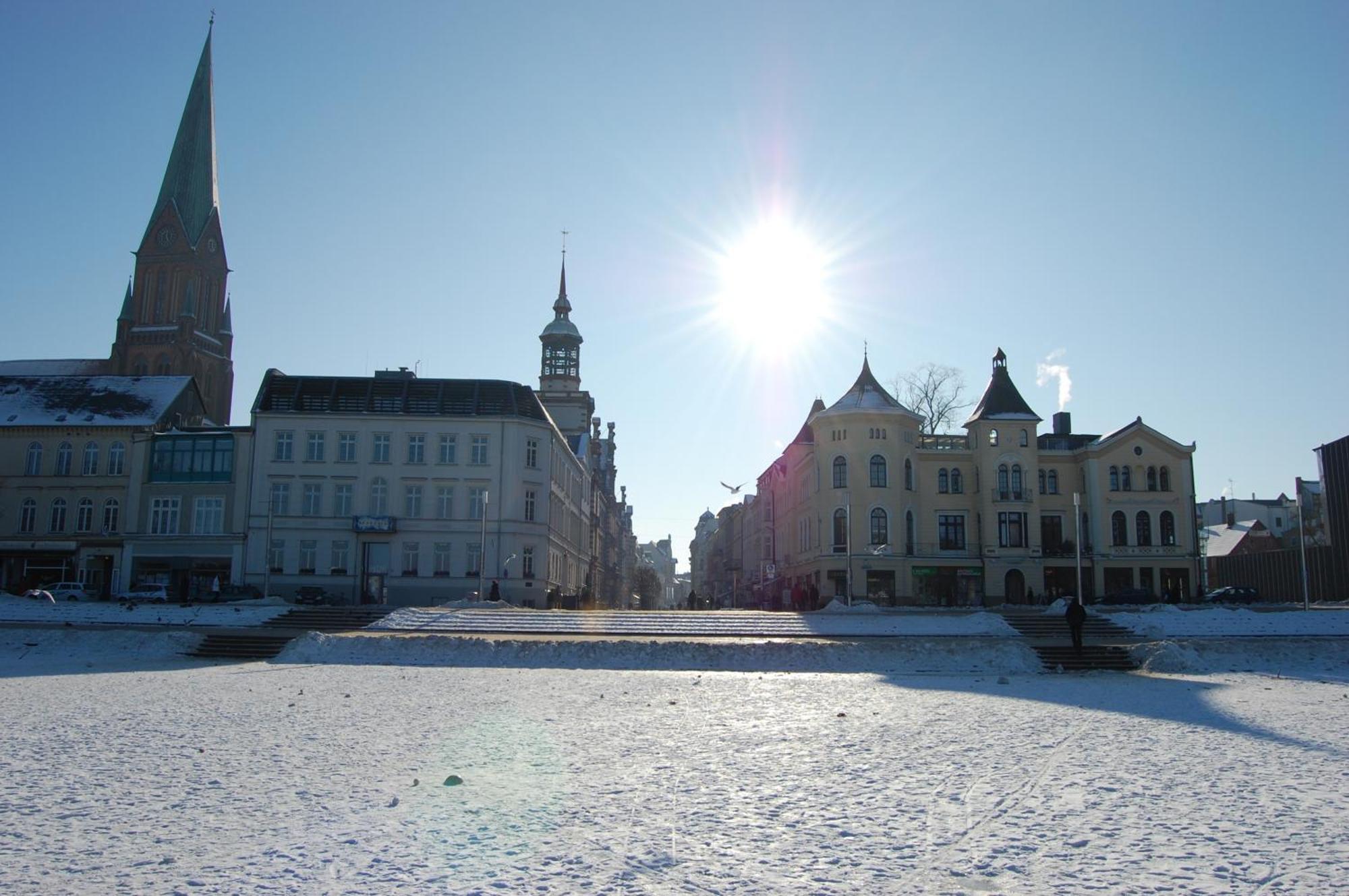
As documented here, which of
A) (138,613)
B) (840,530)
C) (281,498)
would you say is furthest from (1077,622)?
(281,498)

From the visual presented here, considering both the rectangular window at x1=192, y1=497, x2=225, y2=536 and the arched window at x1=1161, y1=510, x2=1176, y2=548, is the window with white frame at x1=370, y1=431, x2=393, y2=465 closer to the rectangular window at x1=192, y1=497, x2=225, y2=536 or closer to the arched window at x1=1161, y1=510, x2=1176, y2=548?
the rectangular window at x1=192, y1=497, x2=225, y2=536

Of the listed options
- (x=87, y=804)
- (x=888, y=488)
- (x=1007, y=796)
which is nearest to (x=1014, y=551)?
(x=888, y=488)

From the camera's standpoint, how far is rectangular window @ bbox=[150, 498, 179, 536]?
5872 centimetres

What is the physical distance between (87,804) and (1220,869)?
1057cm

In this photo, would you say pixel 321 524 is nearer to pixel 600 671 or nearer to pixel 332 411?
pixel 332 411

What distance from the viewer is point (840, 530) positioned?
63.4 metres

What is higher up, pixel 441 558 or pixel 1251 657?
pixel 441 558

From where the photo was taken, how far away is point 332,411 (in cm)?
5816

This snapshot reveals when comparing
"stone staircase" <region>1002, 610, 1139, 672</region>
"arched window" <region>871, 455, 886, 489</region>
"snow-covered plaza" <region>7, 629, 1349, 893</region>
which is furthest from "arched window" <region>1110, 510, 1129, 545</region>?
"snow-covered plaza" <region>7, 629, 1349, 893</region>

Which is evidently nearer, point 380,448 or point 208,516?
Result: point 380,448

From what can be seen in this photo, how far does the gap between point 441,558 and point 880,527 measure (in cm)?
2515

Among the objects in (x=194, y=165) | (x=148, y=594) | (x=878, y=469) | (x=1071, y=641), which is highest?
(x=194, y=165)

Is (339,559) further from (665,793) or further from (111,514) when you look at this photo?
(665,793)

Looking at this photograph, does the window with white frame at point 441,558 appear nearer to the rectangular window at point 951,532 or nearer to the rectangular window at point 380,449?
the rectangular window at point 380,449
